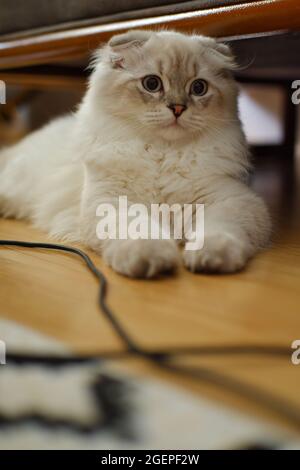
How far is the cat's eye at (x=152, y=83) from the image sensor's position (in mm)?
1229

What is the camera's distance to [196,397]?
23.0 inches

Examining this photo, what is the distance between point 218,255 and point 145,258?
15 cm

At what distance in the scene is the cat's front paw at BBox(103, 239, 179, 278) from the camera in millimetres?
932

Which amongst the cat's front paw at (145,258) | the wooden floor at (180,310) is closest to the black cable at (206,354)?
the wooden floor at (180,310)

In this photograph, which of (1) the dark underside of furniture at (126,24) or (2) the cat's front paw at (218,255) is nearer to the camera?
(2) the cat's front paw at (218,255)

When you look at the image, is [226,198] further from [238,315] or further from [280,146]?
[280,146]

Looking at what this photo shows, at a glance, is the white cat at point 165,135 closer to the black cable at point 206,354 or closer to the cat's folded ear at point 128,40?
the cat's folded ear at point 128,40

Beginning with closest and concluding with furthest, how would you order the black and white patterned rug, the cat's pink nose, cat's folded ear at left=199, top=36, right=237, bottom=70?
the black and white patterned rug, the cat's pink nose, cat's folded ear at left=199, top=36, right=237, bottom=70

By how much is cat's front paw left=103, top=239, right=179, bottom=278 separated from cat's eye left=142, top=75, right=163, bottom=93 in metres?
0.44

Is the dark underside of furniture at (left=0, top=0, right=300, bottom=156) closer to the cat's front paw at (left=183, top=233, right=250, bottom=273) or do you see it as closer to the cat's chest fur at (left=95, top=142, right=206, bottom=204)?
the cat's chest fur at (left=95, top=142, right=206, bottom=204)

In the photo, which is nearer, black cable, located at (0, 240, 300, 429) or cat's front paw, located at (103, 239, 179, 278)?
black cable, located at (0, 240, 300, 429)

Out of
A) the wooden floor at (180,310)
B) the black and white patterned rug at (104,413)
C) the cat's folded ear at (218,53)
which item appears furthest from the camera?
the cat's folded ear at (218,53)

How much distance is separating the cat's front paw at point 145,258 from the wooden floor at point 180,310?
23mm

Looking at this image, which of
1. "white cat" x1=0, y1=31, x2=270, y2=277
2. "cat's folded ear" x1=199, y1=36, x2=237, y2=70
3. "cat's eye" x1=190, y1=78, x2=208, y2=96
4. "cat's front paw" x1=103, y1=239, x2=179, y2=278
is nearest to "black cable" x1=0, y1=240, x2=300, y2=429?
"cat's front paw" x1=103, y1=239, x2=179, y2=278
